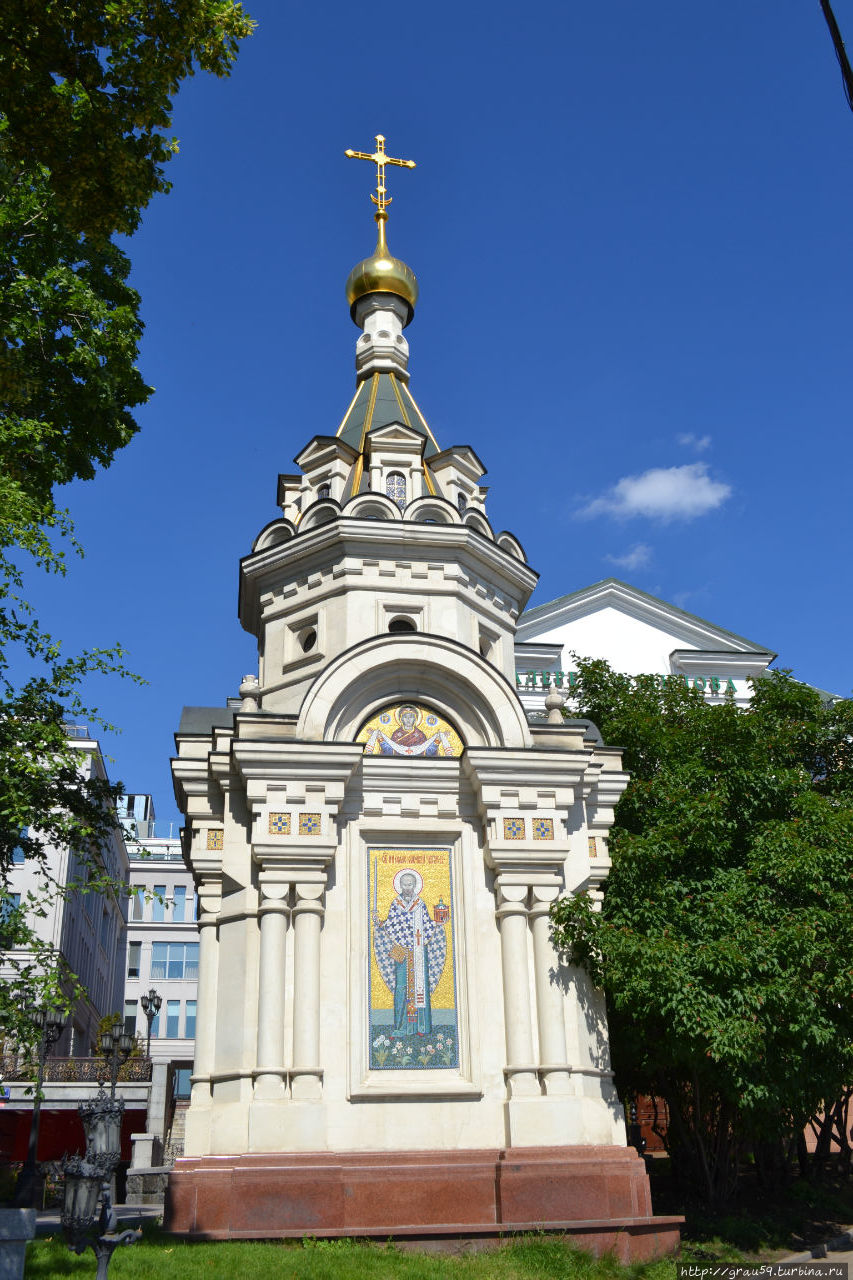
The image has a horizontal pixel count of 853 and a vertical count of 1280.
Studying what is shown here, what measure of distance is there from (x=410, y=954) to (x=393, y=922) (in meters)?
0.48

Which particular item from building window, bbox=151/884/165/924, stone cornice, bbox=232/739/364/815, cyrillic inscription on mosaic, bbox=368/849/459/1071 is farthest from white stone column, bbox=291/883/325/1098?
building window, bbox=151/884/165/924

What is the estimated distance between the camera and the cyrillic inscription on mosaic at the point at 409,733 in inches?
657

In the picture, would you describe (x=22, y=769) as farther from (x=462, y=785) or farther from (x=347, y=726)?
(x=462, y=785)

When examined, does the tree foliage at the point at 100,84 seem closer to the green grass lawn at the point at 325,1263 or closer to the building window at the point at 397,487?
the building window at the point at 397,487

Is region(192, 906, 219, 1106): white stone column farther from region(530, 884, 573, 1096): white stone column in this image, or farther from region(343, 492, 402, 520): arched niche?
A: region(343, 492, 402, 520): arched niche

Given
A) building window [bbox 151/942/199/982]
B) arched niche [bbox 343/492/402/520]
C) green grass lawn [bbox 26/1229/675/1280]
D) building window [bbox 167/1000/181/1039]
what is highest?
arched niche [bbox 343/492/402/520]

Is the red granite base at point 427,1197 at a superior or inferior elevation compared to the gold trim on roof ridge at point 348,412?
inferior

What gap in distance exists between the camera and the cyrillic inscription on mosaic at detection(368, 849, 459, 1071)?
15.0 m

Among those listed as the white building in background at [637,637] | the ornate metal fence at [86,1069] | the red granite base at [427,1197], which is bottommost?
the red granite base at [427,1197]

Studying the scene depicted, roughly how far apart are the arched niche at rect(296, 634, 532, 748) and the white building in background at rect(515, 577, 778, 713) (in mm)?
20235

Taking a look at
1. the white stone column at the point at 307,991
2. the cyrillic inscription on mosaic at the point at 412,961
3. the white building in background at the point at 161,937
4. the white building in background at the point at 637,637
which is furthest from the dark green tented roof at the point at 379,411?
the white building in background at the point at 161,937

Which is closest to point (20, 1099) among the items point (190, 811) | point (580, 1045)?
point (190, 811)

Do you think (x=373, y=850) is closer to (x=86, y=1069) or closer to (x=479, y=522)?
(x=479, y=522)

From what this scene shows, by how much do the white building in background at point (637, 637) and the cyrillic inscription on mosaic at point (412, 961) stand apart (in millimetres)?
21586
